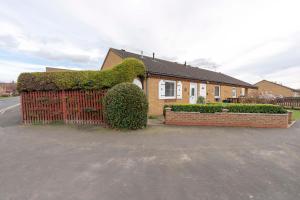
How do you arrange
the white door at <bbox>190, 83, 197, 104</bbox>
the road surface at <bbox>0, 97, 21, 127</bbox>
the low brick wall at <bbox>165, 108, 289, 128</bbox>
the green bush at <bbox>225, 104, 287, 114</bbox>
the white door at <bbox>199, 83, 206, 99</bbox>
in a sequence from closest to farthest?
the low brick wall at <bbox>165, 108, 289, 128</bbox>, the green bush at <bbox>225, 104, 287, 114</bbox>, the road surface at <bbox>0, 97, 21, 127</bbox>, the white door at <bbox>190, 83, 197, 104</bbox>, the white door at <bbox>199, 83, 206, 99</bbox>

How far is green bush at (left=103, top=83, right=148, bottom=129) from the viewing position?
702 centimetres

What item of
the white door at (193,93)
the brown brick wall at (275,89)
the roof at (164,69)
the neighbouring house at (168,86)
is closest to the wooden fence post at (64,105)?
the neighbouring house at (168,86)

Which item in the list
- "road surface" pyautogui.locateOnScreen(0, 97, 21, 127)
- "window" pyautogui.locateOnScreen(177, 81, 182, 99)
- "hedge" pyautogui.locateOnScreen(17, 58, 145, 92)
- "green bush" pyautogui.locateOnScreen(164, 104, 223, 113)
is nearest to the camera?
"green bush" pyautogui.locateOnScreen(164, 104, 223, 113)

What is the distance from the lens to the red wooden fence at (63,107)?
8.25 m

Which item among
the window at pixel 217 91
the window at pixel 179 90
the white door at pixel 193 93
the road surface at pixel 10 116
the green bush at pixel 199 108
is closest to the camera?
the green bush at pixel 199 108

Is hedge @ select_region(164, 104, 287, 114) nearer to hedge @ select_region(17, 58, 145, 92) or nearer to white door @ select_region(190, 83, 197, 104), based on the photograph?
hedge @ select_region(17, 58, 145, 92)

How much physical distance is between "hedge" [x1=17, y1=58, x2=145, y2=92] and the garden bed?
9.64ft

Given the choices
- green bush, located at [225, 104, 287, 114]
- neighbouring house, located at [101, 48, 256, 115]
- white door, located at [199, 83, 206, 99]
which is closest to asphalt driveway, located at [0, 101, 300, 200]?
green bush, located at [225, 104, 287, 114]

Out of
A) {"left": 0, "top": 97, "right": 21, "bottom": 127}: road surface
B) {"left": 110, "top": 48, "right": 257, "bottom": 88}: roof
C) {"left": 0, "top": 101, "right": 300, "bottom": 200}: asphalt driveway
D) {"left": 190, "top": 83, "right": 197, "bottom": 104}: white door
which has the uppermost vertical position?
{"left": 110, "top": 48, "right": 257, "bottom": 88}: roof

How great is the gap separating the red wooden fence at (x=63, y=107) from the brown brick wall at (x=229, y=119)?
142 inches

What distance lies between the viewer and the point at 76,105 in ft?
27.4

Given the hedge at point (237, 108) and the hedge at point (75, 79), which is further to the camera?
the hedge at point (75, 79)

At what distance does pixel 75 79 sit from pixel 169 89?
6371 mm

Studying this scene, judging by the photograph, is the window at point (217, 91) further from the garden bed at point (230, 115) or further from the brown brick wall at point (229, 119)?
the brown brick wall at point (229, 119)
